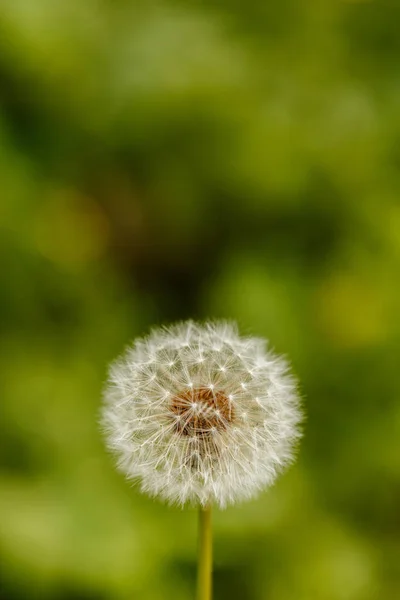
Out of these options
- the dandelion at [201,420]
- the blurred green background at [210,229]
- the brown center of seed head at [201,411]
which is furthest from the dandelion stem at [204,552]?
the blurred green background at [210,229]

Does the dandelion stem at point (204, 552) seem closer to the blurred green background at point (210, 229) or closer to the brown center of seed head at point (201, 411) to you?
the brown center of seed head at point (201, 411)

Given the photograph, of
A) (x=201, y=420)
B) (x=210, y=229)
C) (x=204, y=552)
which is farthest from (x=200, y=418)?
(x=210, y=229)

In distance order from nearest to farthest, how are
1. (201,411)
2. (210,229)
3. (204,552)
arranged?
(204,552)
(201,411)
(210,229)

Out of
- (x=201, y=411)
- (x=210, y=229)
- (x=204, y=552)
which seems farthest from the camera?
(x=210, y=229)

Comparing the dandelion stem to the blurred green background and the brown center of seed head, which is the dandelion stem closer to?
the brown center of seed head

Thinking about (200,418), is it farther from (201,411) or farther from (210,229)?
(210,229)

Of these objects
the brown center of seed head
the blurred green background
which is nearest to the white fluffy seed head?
the brown center of seed head

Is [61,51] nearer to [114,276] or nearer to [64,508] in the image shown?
[114,276]
